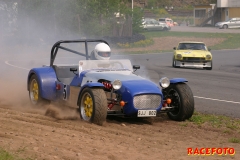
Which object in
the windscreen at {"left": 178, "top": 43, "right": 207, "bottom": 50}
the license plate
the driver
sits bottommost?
Result: the license plate

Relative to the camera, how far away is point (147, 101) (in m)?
10.2

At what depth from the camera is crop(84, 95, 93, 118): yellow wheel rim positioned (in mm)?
10180

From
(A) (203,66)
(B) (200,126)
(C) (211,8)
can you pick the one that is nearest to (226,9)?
(C) (211,8)

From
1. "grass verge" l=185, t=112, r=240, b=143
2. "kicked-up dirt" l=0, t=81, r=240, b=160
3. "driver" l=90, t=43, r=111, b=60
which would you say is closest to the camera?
→ "kicked-up dirt" l=0, t=81, r=240, b=160

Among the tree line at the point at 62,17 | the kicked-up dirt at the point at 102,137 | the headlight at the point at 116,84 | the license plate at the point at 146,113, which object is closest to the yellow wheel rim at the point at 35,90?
the kicked-up dirt at the point at 102,137

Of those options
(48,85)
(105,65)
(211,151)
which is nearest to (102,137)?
(211,151)

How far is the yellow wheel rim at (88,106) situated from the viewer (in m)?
10.2

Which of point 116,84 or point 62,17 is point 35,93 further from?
point 62,17

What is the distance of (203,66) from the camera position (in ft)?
84.0

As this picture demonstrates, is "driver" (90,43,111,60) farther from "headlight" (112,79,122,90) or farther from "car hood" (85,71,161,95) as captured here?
"headlight" (112,79,122,90)

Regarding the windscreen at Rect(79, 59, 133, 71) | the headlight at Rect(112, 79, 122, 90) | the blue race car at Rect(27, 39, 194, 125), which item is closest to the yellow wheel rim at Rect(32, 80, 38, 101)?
the blue race car at Rect(27, 39, 194, 125)

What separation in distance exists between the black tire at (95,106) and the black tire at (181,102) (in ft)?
5.32

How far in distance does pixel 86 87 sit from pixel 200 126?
2.21 meters

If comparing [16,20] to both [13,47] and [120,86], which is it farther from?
[120,86]
